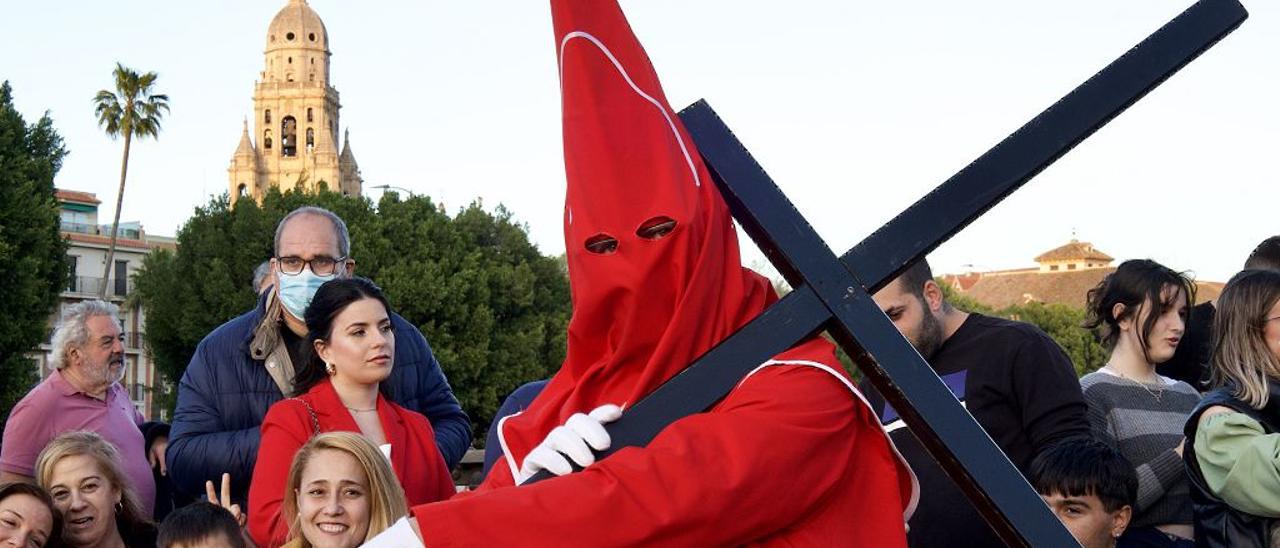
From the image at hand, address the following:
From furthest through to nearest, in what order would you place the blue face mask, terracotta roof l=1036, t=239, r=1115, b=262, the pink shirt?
terracotta roof l=1036, t=239, r=1115, b=262
the pink shirt
the blue face mask

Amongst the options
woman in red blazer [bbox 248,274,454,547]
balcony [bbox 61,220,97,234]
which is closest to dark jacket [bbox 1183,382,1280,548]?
woman in red blazer [bbox 248,274,454,547]

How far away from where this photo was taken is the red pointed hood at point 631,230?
245 centimetres

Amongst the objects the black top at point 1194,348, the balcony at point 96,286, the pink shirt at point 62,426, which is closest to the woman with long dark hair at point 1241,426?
the black top at point 1194,348

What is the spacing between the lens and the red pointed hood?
8.03 feet

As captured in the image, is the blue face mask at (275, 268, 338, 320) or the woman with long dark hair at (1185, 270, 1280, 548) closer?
the woman with long dark hair at (1185, 270, 1280, 548)

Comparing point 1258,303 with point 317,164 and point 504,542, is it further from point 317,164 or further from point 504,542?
point 317,164

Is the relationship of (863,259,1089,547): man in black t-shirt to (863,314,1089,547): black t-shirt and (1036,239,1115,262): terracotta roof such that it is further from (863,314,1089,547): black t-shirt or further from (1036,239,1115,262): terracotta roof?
(1036,239,1115,262): terracotta roof

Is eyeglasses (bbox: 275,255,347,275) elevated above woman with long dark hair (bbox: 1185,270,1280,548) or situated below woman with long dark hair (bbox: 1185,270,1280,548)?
above

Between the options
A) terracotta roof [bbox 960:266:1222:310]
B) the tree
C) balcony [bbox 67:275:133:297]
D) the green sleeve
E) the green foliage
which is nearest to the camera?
the green sleeve

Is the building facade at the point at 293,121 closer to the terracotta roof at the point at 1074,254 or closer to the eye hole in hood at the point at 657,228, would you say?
the terracotta roof at the point at 1074,254

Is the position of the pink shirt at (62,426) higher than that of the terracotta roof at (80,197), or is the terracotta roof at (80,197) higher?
the terracotta roof at (80,197)

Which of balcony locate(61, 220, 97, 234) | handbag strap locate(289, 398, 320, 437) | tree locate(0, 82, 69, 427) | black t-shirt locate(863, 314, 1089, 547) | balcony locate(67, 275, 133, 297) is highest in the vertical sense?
balcony locate(61, 220, 97, 234)

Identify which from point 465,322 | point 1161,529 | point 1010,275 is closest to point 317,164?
point 1010,275

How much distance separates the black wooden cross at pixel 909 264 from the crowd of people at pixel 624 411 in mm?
48
